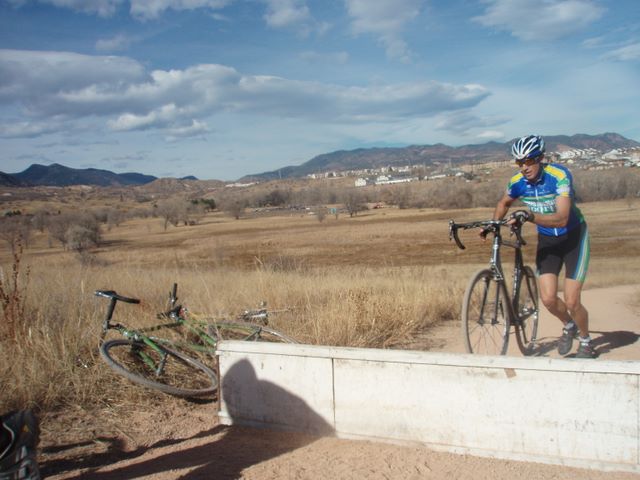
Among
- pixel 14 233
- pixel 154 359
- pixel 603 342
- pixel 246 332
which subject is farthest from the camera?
pixel 14 233

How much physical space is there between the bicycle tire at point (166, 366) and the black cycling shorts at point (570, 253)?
3.19m

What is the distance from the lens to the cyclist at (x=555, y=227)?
5.11 metres

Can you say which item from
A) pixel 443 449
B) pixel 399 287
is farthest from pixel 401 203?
pixel 443 449

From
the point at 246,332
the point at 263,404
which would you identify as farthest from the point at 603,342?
the point at 263,404

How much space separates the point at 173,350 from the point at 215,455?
1.56 meters

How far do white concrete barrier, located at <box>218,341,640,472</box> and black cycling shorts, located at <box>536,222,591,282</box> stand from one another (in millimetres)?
1989

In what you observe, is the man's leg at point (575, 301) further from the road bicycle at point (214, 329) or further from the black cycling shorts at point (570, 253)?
the road bicycle at point (214, 329)

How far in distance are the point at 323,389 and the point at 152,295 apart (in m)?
5.24

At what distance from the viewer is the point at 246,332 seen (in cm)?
582

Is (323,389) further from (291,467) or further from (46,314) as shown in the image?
(46,314)

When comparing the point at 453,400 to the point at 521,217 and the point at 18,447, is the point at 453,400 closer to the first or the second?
the point at 521,217

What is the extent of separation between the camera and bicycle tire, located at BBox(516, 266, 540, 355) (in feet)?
18.8

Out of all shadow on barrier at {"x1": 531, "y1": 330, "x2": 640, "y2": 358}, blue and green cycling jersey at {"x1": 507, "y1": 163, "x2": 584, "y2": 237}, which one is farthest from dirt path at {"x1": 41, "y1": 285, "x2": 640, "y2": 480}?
shadow on barrier at {"x1": 531, "y1": 330, "x2": 640, "y2": 358}

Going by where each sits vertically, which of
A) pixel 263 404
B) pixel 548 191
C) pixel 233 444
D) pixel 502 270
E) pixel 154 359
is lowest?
pixel 233 444
